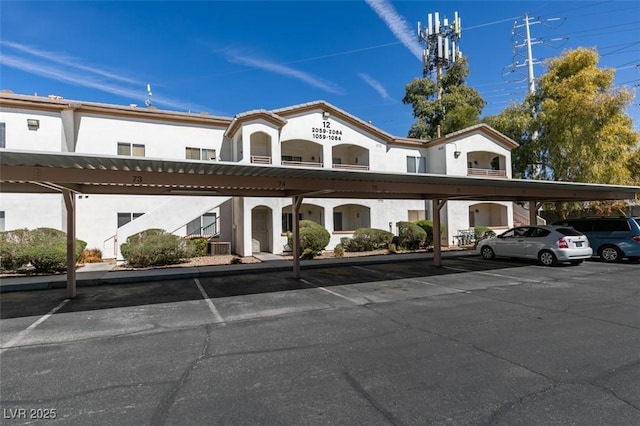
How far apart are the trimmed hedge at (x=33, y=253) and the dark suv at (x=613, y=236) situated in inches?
794

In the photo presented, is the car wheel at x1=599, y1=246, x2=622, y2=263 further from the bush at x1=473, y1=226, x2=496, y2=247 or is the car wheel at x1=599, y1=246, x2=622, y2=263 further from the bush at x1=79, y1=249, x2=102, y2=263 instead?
the bush at x1=79, y1=249, x2=102, y2=263

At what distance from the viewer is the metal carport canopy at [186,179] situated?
6379mm

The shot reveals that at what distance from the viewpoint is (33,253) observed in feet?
38.6

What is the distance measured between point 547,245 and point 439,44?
32.6 meters

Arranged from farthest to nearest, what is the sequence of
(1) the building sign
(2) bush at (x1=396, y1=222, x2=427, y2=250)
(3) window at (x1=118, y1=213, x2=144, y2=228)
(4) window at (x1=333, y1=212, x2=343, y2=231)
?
(4) window at (x1=333, y1=212, x2=343, y2=231)
(1) the building sign
(2) bush at (x1=396, y1=222, x2=427, y2=250)
(3) window at (x1=118, y1=213, x2=144, y2=228)

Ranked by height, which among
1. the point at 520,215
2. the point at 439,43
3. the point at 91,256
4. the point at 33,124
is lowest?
the point at 91,256

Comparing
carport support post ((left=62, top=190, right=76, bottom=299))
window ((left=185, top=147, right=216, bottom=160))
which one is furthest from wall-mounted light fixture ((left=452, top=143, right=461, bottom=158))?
carport support post ((left=62, top=190, right=76, bottom=299))

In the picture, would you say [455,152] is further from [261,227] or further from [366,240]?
[261,227]

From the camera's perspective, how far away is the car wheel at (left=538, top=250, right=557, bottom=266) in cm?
1282

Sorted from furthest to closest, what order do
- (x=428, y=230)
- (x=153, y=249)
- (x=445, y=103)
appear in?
(x=445, y=103) → (x=428, y=230) → (x=153, y=249)

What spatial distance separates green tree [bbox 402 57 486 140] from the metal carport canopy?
22.1m

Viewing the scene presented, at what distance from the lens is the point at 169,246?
1399 centimetres

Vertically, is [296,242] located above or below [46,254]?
above

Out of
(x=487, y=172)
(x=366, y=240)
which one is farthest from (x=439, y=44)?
(x=366, y=240)
